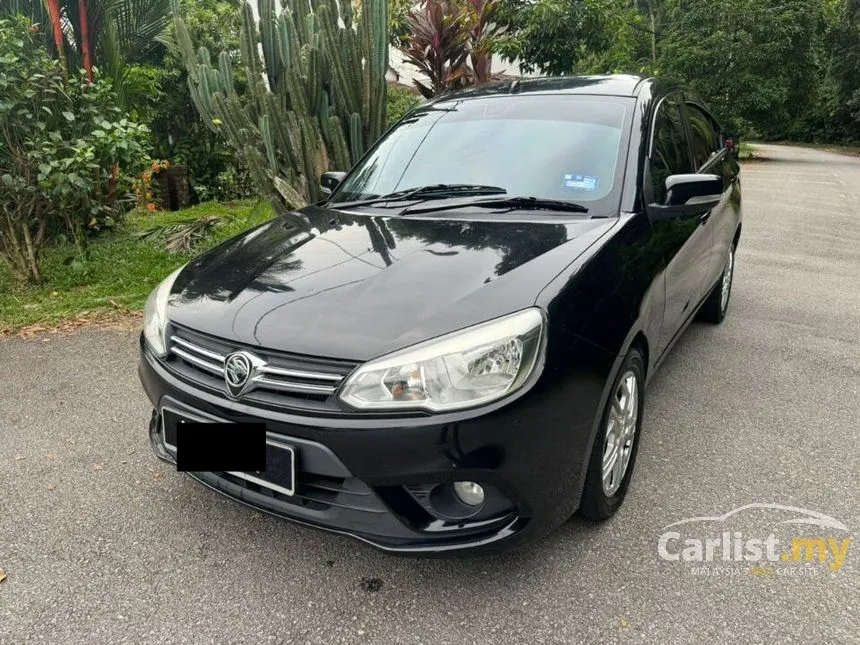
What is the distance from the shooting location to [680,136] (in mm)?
3660

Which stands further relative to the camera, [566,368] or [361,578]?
[361,578]

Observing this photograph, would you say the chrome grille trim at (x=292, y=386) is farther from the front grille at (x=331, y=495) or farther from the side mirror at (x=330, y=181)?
the side mirror at (x=330, y=181)

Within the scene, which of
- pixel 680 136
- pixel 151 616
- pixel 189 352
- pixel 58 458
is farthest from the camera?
pixel 680 136

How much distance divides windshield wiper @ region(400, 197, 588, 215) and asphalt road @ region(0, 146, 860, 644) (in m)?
1.17

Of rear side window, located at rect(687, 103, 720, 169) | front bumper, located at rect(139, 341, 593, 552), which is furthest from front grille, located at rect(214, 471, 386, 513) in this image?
rear side window, located at rect(687, 103, 720, 169)

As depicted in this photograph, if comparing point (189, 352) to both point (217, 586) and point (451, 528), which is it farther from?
point (451, 528)

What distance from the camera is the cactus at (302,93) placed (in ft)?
20.7

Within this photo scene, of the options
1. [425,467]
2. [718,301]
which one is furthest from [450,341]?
[718,301]

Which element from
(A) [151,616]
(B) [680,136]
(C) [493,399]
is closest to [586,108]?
(B) [680,136]

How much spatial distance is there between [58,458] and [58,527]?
2.04ft

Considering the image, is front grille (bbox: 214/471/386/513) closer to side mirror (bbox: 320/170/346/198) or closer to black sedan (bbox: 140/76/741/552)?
black sedan (bbox: 140/76/741/552)

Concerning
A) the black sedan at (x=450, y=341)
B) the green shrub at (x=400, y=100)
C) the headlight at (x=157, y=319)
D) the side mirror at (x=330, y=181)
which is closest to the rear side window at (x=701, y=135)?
the black sedan at (x=450, y=341)

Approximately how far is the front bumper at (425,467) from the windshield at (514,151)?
1.14 metres

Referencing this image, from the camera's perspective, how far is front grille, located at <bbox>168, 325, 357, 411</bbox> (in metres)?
1.97
